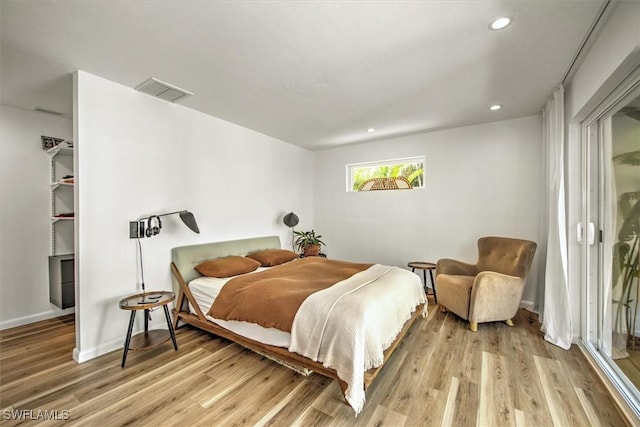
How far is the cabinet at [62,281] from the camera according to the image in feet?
10.2

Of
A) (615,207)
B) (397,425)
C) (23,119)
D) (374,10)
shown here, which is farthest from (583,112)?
(23,119)

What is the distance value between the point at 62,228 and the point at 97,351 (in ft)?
6.47

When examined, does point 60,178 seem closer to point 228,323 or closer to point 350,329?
point 228,323

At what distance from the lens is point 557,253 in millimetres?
2635

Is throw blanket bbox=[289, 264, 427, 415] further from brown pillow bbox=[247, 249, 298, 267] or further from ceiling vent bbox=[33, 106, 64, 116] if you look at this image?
ceiling vent bbox=[33, 106, 64, 116]

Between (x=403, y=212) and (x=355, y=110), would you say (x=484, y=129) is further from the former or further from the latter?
(x=355, y=110)

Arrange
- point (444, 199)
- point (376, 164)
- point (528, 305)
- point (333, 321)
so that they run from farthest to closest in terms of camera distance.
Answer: point (376, 164), point (444, 199), point (528, 305), point (333, 321)

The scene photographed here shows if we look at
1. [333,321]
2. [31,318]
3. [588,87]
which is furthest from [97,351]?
[588,87]

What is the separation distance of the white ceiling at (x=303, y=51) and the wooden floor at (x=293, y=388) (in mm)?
2541

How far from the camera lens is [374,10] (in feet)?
5.40

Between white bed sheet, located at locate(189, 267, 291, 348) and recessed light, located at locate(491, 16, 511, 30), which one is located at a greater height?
recessed light, located at locate(491, 16, 511, 30)

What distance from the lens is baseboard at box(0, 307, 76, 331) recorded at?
118 inches

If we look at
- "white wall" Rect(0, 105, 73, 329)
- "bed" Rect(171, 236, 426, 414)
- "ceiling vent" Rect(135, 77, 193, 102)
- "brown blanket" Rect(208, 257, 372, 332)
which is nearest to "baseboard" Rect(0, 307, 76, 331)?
"white wall" Rect(0, 105, 73, 329)

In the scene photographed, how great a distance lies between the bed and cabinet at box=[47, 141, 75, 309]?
4.36 ft
